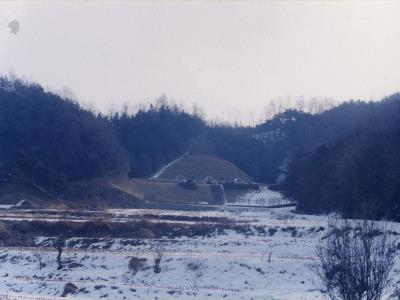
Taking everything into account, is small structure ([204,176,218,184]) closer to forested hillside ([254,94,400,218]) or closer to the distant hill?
the distant hill

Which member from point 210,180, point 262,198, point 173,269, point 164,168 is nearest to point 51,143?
point 164,168

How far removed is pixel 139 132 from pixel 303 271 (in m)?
79.2

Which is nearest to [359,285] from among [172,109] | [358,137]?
[358,137]

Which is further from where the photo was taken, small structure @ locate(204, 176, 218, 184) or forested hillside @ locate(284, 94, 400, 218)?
small structure @ locate(204, 176, 218, 184)

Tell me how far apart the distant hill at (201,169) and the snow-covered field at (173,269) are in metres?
56.3

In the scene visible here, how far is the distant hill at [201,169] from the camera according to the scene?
285 ft

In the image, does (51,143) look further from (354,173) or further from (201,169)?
(354,173)

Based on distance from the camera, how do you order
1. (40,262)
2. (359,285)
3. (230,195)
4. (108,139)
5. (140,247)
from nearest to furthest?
(359,285) → (40,262) → (140,247) → (230,195) → (108,139)

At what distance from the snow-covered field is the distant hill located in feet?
185

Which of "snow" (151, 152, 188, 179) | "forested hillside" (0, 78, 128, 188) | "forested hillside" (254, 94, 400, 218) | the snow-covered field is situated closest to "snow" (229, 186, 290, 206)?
"forested hillside" (254, 94, 400, 218)

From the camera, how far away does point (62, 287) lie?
21000 mm

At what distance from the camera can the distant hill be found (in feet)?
285

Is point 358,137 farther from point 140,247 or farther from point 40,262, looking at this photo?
point 40,262

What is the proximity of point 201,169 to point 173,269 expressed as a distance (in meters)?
65.4
